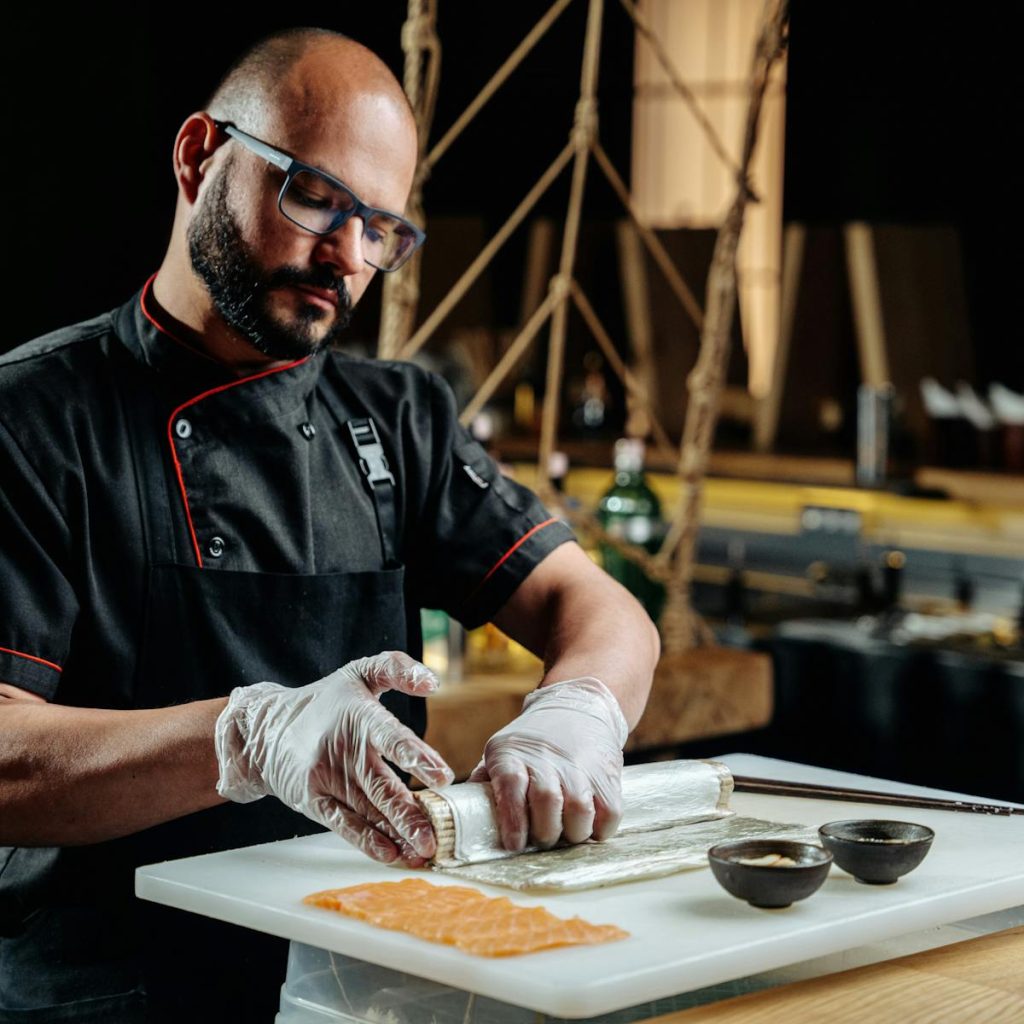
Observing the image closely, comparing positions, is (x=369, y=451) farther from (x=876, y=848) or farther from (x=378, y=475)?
(x=876, y=848)

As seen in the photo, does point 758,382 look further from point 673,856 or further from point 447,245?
point 673,856

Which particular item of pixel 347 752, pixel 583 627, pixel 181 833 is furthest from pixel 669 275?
pixel 347 752

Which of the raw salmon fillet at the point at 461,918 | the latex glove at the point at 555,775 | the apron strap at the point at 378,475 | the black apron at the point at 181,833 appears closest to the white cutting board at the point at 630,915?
the raw salmon fillet at the point at 461,918

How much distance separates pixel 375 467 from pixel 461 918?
94cm

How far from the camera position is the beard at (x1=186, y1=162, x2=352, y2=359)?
204 centimetres

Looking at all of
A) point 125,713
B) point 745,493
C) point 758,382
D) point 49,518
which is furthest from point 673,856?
point 758,382

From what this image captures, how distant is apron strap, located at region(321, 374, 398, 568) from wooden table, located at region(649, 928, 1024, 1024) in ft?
3.21

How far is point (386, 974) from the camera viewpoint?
1.50 metres

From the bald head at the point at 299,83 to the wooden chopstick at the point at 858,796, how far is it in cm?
96

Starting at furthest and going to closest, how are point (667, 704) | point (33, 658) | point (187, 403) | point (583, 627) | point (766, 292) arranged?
point (766, 292) → point (667, 704) → point (583, 627) → point (187, 403) → point (33, 658)

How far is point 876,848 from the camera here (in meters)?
1.57

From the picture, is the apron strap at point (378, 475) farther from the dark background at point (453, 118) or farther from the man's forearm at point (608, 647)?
the dark background at point (453, 118)

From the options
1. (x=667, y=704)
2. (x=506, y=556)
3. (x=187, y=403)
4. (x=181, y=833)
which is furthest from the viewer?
(x=667, y=704)

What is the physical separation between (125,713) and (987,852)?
94cm
